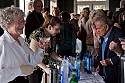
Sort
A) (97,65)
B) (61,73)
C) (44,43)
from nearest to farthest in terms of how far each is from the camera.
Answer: (61,73)
(44,43)
(97,65)

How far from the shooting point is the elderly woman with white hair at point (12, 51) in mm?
2508

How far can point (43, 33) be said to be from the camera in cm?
351

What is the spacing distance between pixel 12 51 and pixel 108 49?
1.30 m

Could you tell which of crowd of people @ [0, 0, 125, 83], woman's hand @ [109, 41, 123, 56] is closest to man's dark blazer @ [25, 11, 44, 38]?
crowd of people @ [0, 0, 125, 83]

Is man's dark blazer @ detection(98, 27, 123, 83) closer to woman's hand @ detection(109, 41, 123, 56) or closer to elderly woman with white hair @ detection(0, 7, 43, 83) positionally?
woman's hand @ detection(109, 41, 123, 56)

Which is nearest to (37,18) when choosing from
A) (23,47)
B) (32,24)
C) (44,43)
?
(32,24)

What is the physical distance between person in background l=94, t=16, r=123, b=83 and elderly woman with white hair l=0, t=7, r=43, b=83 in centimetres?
105

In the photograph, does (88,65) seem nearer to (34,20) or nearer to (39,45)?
(39,45)

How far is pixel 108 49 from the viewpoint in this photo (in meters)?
3.52

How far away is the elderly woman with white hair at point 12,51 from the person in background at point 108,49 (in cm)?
105

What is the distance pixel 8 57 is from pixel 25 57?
0.21 m

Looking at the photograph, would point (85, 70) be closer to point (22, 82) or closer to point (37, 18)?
point (22, 82)

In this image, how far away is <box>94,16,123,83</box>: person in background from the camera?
3.48 meters

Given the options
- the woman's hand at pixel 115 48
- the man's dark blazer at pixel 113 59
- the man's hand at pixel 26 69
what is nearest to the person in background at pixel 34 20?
the man's dark blazer at pixel 113 59
